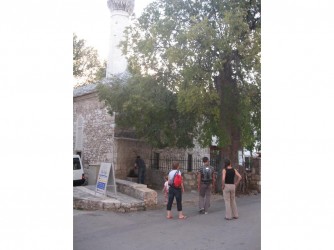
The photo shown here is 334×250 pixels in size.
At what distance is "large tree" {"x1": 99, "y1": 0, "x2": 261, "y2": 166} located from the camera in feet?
29.5

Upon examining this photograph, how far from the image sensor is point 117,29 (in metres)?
19.1

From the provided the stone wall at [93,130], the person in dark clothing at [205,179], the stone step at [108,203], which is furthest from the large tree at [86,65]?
the person in dark clothing at [205,179]

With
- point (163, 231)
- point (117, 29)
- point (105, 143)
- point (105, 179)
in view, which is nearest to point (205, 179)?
point (163, 231)

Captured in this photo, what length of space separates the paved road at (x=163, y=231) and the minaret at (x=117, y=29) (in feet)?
38.5

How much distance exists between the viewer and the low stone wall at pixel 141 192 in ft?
30.6

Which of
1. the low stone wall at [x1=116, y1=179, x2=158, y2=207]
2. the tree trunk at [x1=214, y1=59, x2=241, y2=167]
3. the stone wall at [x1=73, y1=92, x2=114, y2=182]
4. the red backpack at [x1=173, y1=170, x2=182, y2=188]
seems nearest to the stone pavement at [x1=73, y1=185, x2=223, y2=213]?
the low stone wall at [x1=116, y1=179, x2=158, y2=207]

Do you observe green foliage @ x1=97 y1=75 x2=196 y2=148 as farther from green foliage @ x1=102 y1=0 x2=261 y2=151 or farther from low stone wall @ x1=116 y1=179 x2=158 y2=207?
low stone wall @ x1=116 y1=179 x2=158 y2=207

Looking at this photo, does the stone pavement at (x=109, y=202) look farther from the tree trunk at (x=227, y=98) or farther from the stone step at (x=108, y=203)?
the tree trunk at (x=227, y=98)

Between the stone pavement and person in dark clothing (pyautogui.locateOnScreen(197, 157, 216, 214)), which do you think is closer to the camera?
person in dark clothing (pyautogui.locateOnScreen(197, 157, 216, 214))

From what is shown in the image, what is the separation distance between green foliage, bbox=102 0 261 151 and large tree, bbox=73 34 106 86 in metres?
13.7

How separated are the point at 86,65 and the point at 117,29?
7784 mm

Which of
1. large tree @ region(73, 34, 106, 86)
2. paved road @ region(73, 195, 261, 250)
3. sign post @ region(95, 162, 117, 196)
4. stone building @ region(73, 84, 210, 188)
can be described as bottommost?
paved road @ region(73, 195, 261, 250)

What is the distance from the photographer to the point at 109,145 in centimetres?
1474
